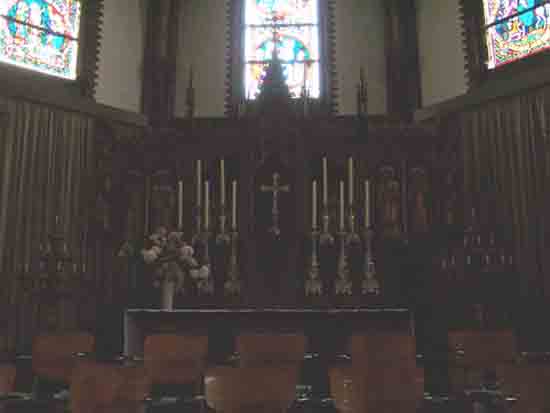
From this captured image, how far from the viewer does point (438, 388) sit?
721 centimetres

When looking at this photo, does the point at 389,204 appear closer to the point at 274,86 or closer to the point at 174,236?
the point at 274,86

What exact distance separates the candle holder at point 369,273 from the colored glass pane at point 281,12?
5466mm

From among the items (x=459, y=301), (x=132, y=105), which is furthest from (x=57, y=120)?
(x=459, y=301)

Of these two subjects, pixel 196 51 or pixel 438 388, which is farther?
pixel 196 51

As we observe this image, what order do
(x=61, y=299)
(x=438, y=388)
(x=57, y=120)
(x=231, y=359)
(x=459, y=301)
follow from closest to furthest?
(x=231, y=359), (x=438, y=388), (x=459, y=301), (x=61, y=299), (x=57, y=120)

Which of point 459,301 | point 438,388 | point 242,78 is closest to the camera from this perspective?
point 438,388

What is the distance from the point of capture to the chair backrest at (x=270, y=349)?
5531mm

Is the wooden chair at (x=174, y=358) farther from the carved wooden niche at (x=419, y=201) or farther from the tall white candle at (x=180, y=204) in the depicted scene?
the carved wooden niche at (x=419, y=201)

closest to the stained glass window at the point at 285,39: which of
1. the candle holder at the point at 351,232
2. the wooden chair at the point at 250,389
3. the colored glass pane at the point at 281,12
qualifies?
the colored glass pane at the point at 281,12

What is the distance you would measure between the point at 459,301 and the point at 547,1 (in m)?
4.94

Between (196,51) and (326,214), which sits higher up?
(196,51)

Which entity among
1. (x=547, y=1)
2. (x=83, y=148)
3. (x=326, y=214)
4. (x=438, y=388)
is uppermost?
(x=547, y=1)

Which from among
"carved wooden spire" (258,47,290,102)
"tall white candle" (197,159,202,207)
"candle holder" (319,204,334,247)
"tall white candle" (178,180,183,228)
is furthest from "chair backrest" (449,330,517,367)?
"carved wooden spire" (258,47,290,102)

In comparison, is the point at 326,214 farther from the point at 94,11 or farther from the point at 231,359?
the point at 94,11
